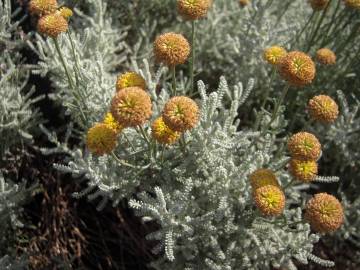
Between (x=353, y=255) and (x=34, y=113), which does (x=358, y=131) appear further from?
(x=34, y=113)

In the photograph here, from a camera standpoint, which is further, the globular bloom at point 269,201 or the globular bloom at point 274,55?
the globular bloom at point 274,55

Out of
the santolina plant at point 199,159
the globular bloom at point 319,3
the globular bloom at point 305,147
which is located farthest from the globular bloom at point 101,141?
the globular bloom at point 319,3

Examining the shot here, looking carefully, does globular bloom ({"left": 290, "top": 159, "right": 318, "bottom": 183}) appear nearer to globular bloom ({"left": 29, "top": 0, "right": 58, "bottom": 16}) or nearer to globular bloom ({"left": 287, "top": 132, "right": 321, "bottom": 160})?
Result: globular bloom ({"left": 287, "top": 132, "right": 321, "bottom": 160})

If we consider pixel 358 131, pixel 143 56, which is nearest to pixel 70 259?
pixel 143 56

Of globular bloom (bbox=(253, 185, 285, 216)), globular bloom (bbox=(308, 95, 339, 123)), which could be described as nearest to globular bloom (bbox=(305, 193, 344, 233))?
globular bloom (bbox=(253, 185, 285, 216))

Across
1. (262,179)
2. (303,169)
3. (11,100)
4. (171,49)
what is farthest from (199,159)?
(11,100)

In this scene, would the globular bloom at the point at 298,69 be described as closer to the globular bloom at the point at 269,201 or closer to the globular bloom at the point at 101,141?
the globular bloom at the point at 269,201
